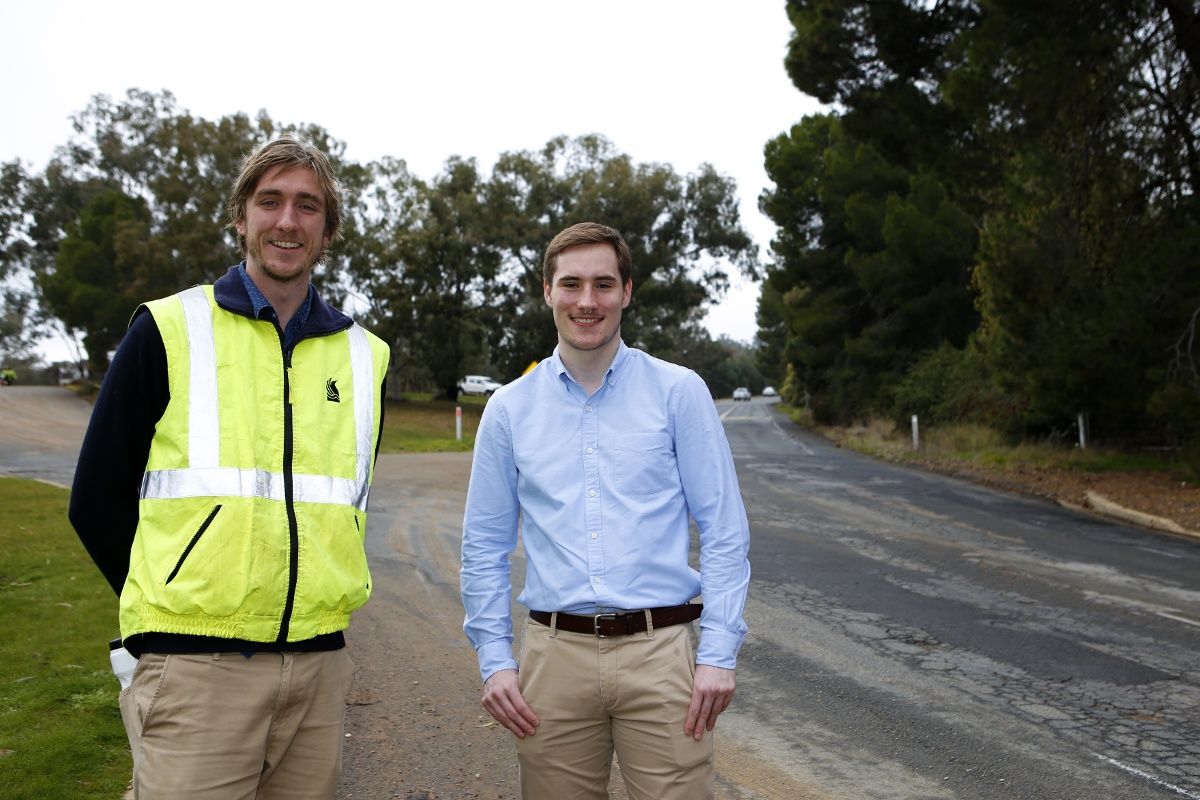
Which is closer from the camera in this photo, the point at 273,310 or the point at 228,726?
the point at 228,726

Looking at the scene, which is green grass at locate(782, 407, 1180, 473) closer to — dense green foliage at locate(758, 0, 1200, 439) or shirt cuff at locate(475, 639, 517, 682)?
dense green foliage at locate(758, 0, 1200, 439)

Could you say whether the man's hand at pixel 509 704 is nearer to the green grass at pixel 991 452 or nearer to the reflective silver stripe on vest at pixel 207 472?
the reflective silver stripe on vest at pixel 207 472

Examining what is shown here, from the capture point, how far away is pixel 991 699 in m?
5.71

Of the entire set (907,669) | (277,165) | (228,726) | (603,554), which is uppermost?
(277,165)

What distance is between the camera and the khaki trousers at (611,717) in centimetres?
262

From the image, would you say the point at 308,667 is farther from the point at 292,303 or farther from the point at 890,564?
the point at 890,564

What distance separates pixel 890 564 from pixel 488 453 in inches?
308

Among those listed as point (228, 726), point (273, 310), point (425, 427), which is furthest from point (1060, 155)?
point (425, 427)

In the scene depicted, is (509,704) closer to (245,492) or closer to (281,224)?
(245,492)

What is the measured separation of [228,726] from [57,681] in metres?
4.00

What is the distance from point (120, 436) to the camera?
2.37 metres

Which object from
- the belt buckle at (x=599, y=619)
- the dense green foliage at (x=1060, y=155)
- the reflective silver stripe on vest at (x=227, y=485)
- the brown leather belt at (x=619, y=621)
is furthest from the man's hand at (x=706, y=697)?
the dense green foliage at (x=1060, y=155)

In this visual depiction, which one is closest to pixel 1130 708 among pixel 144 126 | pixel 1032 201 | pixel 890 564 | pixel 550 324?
pixel 890 564

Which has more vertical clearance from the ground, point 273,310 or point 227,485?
point 273,310
